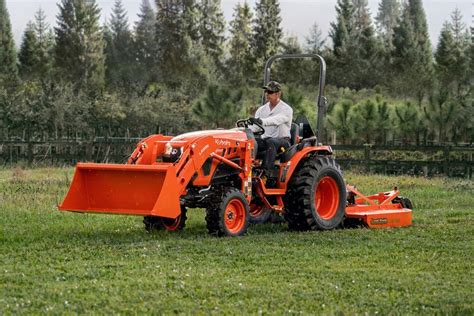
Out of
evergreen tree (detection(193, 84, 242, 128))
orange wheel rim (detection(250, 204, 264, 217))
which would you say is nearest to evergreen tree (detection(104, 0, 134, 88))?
Result: evergreen tree (detection(193, 84, 242, 128))

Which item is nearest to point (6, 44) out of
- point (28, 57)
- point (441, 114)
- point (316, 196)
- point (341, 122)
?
point (28, 57)

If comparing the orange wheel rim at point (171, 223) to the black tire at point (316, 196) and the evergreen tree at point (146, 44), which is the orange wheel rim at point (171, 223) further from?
the evergreen tree at point (146, 44)

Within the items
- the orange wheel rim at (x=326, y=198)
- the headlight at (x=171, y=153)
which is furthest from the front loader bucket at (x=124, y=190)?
the orange wheel rim at (x=326, y=198)

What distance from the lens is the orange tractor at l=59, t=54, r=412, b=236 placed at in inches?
469

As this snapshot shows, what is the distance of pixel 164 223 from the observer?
13.1 m

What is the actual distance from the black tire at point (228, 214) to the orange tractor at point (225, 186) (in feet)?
0.04

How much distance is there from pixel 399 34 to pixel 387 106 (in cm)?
2953

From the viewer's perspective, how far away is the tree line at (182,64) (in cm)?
3991

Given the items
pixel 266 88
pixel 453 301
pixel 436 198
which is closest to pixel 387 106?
pixel 436 198

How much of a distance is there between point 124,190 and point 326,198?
3203 mm

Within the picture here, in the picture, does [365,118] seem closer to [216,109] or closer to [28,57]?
[216,109]

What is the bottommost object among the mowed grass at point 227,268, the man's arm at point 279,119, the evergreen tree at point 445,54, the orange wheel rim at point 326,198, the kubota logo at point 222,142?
the mowed grass at point 227,268

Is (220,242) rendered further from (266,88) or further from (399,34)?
(399,34)

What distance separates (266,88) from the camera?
13375mm
